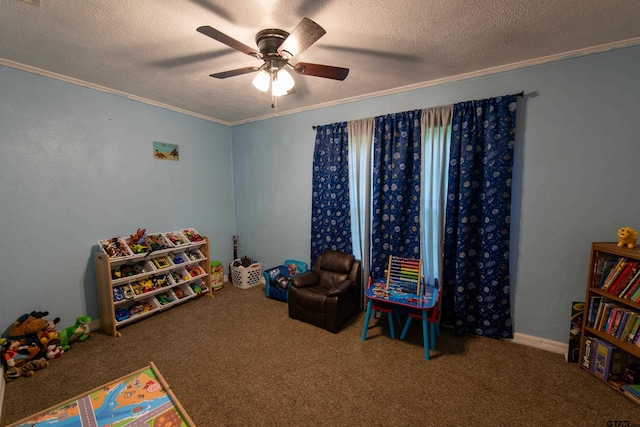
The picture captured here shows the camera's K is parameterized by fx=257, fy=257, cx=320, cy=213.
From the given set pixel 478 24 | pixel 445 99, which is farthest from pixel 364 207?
pixel 478 24

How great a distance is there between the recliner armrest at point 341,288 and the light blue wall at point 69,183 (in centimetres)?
242

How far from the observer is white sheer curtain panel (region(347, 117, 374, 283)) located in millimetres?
3092

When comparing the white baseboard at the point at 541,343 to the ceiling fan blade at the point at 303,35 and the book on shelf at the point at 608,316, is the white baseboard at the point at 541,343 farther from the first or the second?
the ceiling fan blade at the point at 303,35

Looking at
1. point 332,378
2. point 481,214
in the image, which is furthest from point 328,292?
point 481,214

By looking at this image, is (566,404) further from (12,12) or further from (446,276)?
(12,12)

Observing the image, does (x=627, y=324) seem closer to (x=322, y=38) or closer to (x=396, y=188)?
(x=396, y=188)

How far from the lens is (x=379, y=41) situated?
1.96m

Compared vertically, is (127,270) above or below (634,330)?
above

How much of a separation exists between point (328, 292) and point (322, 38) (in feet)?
7.81

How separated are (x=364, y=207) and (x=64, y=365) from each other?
10.7 feet

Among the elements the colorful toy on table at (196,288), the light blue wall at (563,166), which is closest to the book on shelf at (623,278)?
the light blue wall at (563,166)

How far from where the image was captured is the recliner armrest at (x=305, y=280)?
10.1 feet

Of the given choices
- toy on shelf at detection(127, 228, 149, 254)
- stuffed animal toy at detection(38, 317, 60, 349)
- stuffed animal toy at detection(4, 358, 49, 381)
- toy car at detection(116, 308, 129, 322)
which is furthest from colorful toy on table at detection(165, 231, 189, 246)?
stuffed animal toy at detection(4, 358, 49, 381)

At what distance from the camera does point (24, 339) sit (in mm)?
2258
